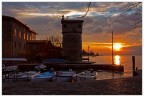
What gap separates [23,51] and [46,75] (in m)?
33.0

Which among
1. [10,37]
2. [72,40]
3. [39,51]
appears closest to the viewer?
[10,37]

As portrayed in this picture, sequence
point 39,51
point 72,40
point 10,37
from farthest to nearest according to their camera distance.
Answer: point 39,51 → point 72,40 → point 10,37

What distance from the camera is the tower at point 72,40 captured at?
62.3 m

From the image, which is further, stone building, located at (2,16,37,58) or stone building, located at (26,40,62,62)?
stone building, located at (26,40,62,62)

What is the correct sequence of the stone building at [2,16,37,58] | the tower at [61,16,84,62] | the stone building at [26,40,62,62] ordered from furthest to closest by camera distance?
the stone building at [26,40,62,62] < the tower at [61,16,84,62] < the stone building at [2,16,37,58]

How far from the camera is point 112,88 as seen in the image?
465 inches

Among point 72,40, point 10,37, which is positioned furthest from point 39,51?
point 10,37

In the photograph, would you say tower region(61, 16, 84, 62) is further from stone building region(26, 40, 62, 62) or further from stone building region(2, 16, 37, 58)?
stone building region(2, 16, 37, 58)

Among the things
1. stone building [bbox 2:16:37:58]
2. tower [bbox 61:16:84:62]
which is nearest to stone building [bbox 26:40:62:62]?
tower [bbox 61:16:84:62]

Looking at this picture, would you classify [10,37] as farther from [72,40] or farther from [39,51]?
[39,51]

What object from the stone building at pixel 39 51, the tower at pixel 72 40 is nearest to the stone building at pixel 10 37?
the stone building at pixel 39 51

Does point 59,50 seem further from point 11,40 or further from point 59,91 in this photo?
point 59,91

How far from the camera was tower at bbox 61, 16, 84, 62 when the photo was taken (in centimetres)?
6228

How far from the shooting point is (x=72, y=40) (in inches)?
2463
